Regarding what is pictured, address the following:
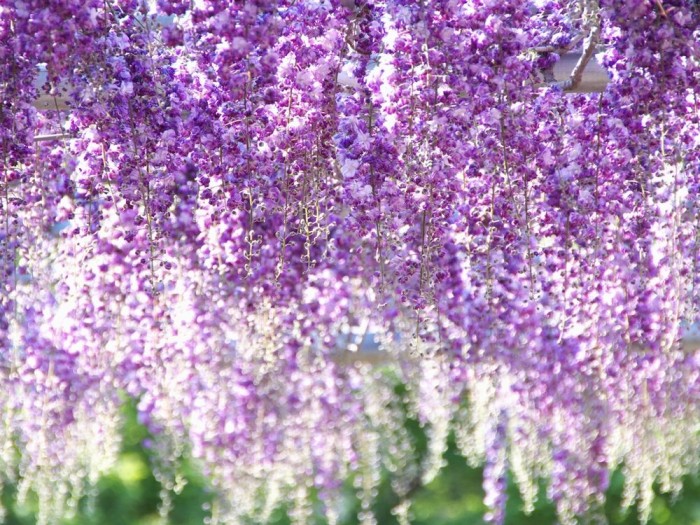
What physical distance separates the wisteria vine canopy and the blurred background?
266cm

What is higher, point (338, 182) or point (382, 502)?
point (338, 182)

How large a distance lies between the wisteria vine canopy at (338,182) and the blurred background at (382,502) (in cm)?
266

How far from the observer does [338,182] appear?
2.81 metres

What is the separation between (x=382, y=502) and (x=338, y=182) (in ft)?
14.8

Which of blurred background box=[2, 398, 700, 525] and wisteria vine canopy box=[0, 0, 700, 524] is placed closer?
wisteria vine canopy box=[0, 0, 700, 524]

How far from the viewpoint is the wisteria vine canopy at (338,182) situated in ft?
7.52

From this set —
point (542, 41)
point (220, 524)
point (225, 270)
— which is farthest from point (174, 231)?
point (220, 524)

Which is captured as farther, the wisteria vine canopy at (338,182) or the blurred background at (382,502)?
the blurred background at (382,502)

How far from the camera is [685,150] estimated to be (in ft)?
A: 8.87

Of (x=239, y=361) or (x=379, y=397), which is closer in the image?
(x=239, y=361)

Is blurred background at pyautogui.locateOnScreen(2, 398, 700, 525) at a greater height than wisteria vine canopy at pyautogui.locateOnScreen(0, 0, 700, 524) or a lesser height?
lesser

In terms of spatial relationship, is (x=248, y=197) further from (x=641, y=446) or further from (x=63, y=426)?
(x=641, y=446)

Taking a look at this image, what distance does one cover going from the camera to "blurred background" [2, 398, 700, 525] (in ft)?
21.9

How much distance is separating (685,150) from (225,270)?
118 centimetres
